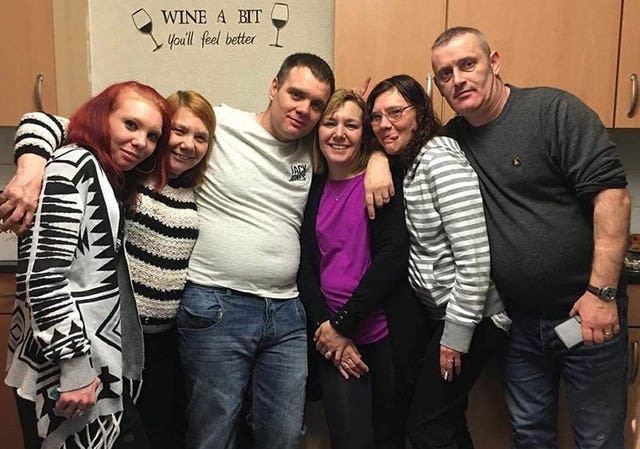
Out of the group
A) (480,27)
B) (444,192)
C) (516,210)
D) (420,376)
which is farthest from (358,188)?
(480,27)

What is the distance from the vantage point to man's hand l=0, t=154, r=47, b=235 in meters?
1.17

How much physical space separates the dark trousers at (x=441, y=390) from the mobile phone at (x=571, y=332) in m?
0.16

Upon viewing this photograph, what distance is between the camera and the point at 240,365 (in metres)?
1.53

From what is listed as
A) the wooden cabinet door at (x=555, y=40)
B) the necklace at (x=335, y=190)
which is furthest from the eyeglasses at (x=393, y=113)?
the wooden cabinet door at (x=555, y=40)

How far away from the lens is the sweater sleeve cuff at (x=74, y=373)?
3.78 ft

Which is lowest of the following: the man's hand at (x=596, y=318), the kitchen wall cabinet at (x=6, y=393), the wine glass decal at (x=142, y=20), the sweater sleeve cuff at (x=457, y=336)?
the kitchen wall cabinet at (x=6, y=393)

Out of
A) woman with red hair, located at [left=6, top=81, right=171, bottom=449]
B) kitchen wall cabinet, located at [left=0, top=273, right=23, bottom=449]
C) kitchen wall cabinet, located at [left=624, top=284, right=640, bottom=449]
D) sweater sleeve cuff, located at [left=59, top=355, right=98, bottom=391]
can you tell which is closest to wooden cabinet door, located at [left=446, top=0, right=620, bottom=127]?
kitchen wall cabinet, located at [left=624, top=284, right=640, bottom=449]

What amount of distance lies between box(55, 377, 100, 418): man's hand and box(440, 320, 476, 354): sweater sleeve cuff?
34.0 inches

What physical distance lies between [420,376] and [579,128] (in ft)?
2.56

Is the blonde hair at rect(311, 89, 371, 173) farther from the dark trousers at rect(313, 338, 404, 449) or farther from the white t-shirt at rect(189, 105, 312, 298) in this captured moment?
the dark trousers at rect(313, 338, 404, 449)

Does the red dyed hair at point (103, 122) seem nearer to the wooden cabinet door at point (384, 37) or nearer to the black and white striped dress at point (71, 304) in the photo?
the black and white striped dress at point (71, 304)

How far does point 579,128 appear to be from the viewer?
1376 mm

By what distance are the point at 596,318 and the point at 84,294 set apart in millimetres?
1227

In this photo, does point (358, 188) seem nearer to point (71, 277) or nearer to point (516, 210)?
point (516, 210)
